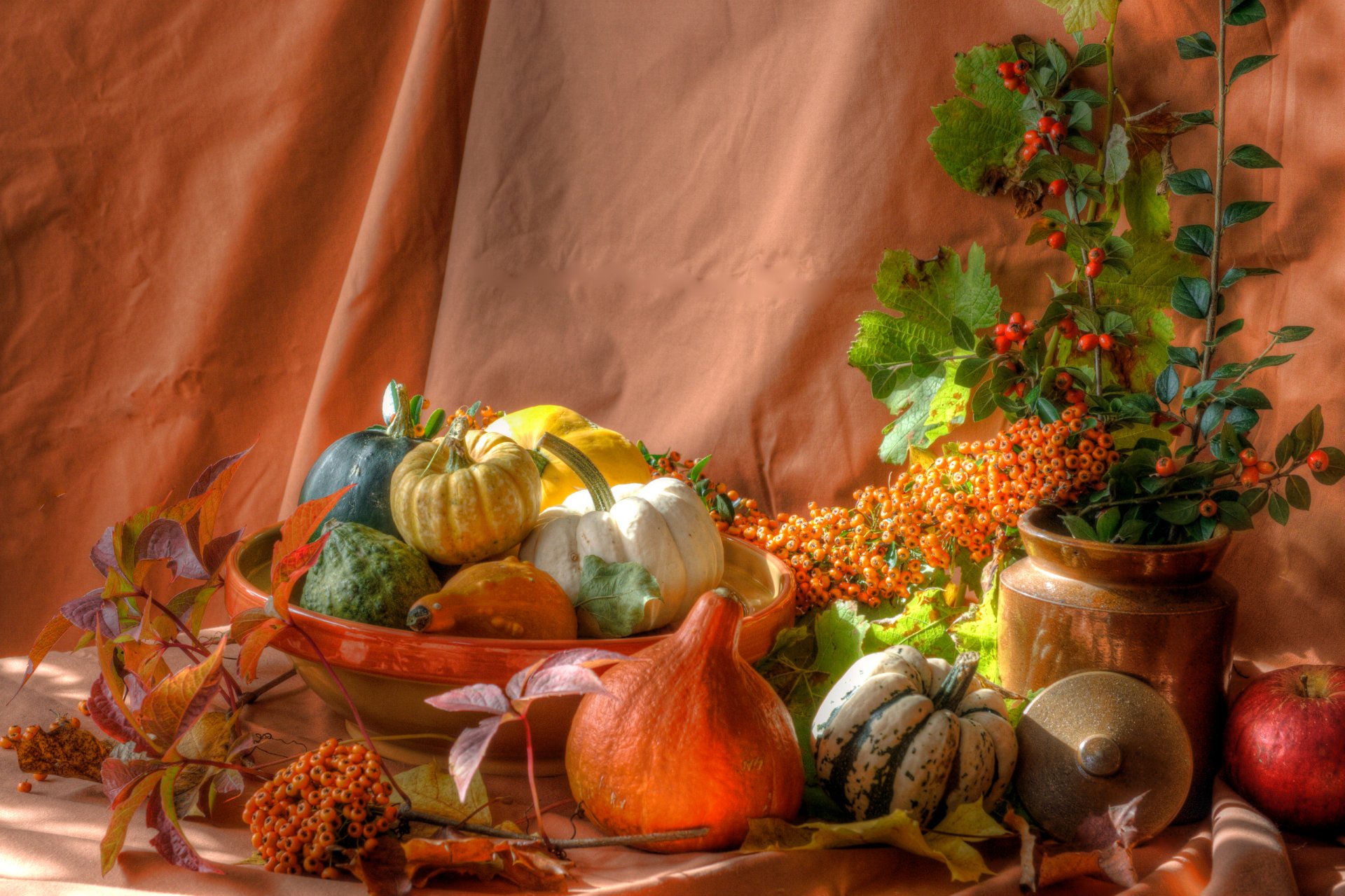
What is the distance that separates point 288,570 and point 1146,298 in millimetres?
891

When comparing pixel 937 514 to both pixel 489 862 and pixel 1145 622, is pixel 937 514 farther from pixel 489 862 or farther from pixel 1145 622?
pixel 489 862

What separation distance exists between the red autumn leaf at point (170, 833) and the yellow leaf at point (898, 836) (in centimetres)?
37

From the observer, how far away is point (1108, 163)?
3.69ft

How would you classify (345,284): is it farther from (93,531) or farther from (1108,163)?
(1108,163)

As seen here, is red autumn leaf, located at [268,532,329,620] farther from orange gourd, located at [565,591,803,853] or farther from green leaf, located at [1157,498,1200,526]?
green leaf, located at [1157,498,1200,526]

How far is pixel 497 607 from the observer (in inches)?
34.6

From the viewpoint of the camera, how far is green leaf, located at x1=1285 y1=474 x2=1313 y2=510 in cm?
98

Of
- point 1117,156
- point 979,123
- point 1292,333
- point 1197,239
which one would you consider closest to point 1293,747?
point 1292,333

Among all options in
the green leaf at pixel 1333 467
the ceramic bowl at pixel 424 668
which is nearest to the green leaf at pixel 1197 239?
the green leaf at pixel 1333 467

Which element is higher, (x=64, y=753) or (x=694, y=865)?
(x=64, y=753)

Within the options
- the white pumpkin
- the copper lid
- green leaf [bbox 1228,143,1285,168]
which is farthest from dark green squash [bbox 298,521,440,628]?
green leaf [bbox 1228,143,1285,168]

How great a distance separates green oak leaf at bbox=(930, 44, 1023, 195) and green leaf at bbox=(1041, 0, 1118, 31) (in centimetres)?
8

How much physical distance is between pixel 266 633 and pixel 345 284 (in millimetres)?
821

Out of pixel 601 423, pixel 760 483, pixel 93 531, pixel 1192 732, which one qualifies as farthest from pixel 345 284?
pixel 1192 732
